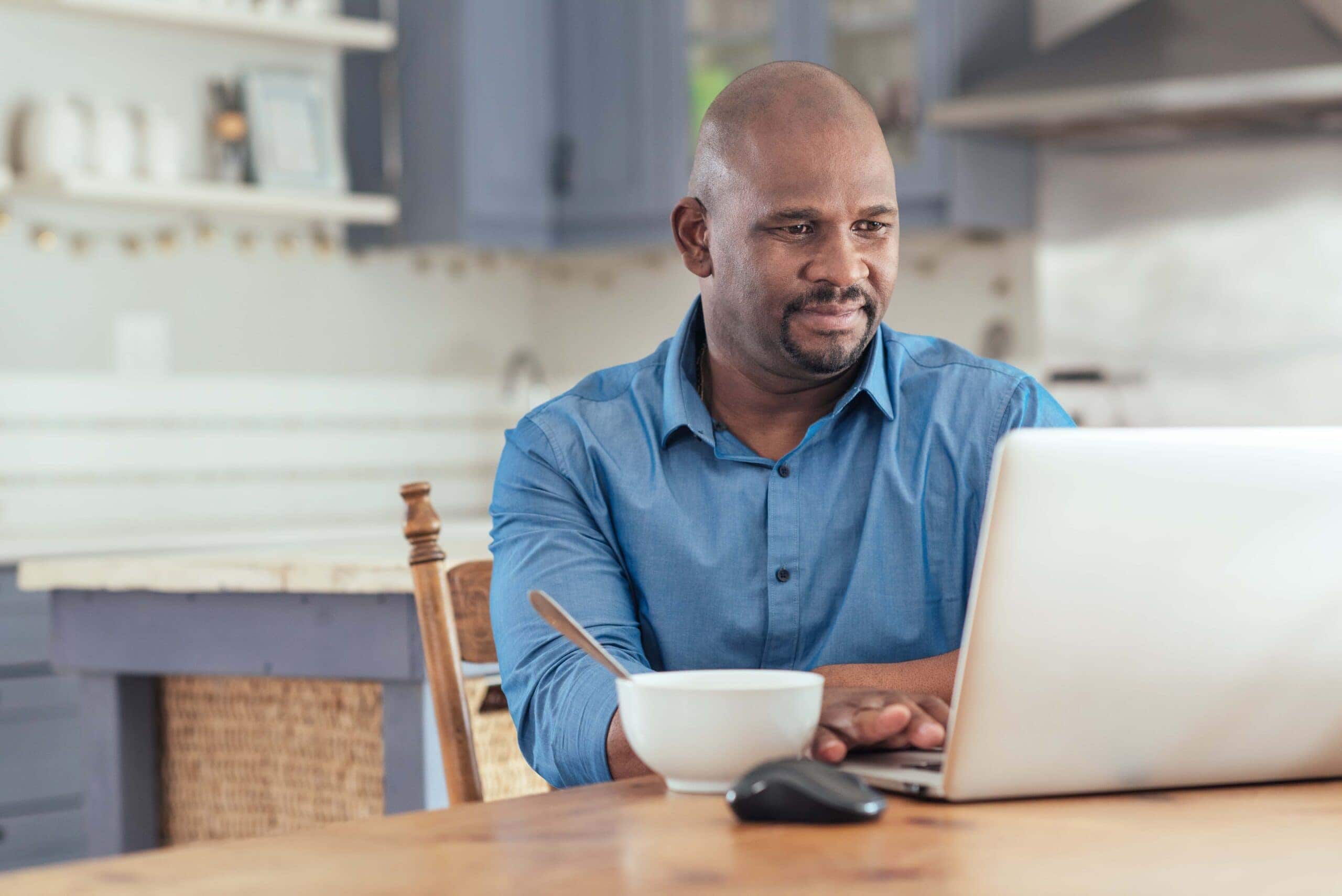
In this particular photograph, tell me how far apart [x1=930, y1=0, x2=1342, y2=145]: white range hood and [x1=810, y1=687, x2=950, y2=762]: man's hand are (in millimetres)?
2742

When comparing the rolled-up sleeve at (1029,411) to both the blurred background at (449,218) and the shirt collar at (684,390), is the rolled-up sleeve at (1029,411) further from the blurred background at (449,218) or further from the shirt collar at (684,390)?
the blurred background at (449,218)

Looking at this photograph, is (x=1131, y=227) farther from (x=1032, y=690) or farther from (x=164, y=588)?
(x=1032, y=690)

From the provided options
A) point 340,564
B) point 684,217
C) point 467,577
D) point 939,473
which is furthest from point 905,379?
point 340,564

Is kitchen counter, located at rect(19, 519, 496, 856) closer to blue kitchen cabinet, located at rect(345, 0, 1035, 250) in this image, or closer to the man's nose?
the man's nose

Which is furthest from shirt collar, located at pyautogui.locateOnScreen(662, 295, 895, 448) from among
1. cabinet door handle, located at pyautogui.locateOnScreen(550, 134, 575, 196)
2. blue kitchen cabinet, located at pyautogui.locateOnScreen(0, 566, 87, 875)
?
cabinet door handle, located at pyautogui.locateOnScreen(550, 134, 575, 196)

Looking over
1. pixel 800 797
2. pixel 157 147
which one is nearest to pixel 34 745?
pixel 157 147

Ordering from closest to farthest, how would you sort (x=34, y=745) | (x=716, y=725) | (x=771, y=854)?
(x=771, y=854), (x=716, y=725), (x=34, y=745)

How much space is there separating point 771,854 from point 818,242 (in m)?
0.68

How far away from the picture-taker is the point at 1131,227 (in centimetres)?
412

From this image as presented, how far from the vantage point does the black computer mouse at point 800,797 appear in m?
0.90

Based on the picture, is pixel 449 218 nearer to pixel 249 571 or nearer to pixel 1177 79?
pixel 1177 79

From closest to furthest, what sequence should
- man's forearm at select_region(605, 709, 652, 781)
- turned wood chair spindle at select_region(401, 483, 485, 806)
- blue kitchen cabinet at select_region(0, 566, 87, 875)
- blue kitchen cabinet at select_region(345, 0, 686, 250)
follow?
1. man's forearm at select_region(605, 709, 652, 781)
2. turned wood chair spindle at select_region(401, 483, 485, 806)
3. blue kitchen cabinet at select_region(0, 566, 87, 875)
4. blue kitchen cabinet at select_region(345, 0, 686, 250)

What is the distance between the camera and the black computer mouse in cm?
90

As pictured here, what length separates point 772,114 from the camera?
1453mm
